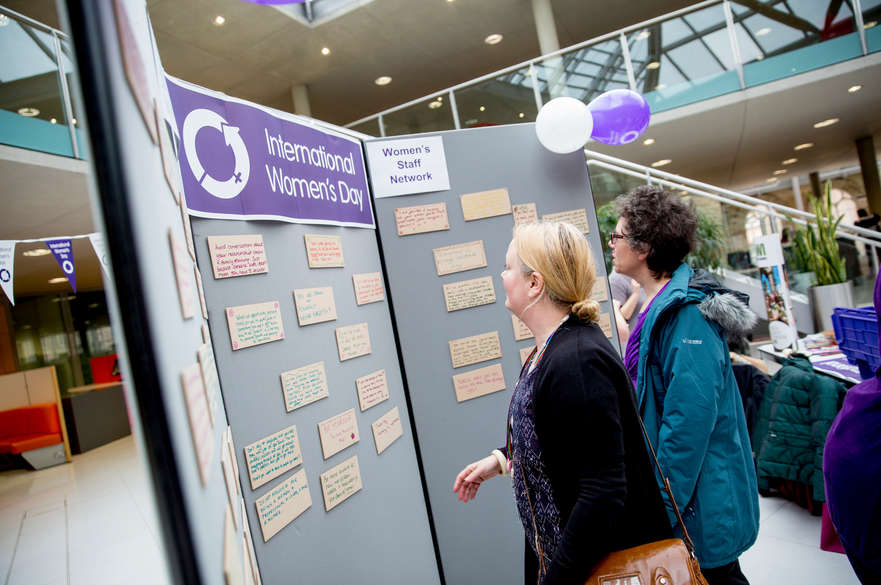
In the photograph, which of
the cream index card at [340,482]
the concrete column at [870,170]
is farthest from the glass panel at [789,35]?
the cream index card at [340,482]

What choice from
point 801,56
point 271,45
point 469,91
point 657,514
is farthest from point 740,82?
point 657,514

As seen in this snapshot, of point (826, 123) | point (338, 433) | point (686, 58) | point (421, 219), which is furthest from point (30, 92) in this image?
point (826, 123)

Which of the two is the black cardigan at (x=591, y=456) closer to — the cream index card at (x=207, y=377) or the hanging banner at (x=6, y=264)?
the cream index card at (x=207, y=377)

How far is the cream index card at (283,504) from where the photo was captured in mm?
1273

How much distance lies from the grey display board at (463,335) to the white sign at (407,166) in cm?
3

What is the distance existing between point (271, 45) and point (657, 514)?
8.96m

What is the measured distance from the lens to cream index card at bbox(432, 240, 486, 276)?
2.12 m

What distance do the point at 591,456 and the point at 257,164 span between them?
118 cm

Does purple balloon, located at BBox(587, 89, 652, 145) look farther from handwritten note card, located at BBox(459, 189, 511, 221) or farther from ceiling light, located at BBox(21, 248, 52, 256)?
ceiling light, located at BBox(21, 248, 52, 256)

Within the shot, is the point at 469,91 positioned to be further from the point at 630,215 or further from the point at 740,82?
the point at 630,215

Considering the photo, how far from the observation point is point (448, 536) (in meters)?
2.04

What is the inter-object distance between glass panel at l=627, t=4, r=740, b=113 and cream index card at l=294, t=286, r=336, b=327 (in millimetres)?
6734

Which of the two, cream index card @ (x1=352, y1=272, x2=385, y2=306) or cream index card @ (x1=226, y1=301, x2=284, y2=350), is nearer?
cream index card @ (x1=226, y1=301, x2=284, y2=350)

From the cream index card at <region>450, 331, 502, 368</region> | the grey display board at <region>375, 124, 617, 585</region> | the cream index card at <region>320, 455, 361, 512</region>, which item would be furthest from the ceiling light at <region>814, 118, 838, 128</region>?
the cream index card at <region>320, 455, 361, 512</region>
